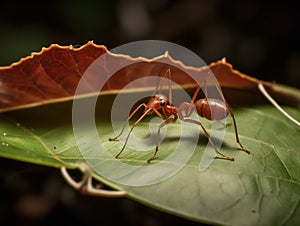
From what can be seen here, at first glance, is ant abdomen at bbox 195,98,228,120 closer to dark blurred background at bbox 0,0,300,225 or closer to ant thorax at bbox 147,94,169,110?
ant thorax at bbox 147,94,169,110

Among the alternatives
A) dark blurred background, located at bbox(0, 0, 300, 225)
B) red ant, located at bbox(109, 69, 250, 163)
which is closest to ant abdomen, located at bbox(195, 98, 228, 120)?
red ant, located at bbox(109, 69, 250, 163)

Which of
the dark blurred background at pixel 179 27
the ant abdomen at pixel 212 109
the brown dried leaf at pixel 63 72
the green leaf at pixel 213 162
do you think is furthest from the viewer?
the dark blurred background at pixel 179 27

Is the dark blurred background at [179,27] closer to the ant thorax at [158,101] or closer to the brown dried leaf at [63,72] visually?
the brown dried leaf at [63,72]

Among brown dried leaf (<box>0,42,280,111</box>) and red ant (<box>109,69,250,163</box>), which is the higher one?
brown dried leaf (<box>0,42,280,111</box>)

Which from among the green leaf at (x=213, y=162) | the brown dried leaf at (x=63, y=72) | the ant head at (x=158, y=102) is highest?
the brown dried leaf at (x=63, y=72)

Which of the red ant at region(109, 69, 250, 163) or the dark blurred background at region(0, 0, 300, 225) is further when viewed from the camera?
the dark blurred background at region(0, 0, 300, 225)

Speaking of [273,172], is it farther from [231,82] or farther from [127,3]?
[127,3]

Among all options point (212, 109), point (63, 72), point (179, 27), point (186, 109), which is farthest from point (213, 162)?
point (179, 27)

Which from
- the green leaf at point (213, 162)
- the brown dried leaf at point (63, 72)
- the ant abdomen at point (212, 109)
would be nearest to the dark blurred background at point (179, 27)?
the brown dried leaf at point (63, 72)
